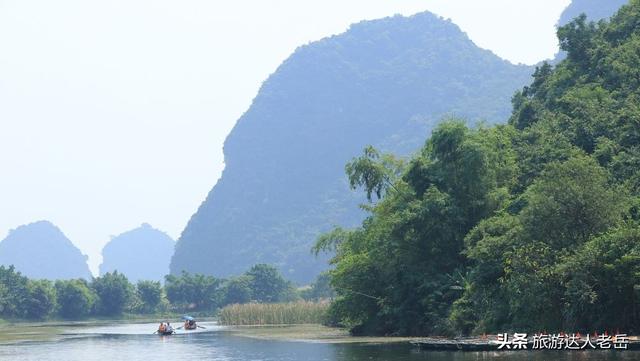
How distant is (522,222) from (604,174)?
529cm

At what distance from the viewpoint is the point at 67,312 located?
134625mm

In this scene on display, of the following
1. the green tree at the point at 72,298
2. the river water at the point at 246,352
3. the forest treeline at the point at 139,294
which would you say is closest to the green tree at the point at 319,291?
the forest treeline at the point at 139,294

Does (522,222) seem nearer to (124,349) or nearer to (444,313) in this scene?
(444,313)

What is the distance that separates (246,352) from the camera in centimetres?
4547

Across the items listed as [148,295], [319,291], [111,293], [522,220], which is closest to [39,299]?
[111,293]

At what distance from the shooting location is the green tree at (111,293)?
13988 cm

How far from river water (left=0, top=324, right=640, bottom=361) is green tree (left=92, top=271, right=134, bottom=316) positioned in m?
80.2

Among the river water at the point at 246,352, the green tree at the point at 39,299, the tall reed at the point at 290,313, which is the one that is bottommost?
the river water at the point at 246,352

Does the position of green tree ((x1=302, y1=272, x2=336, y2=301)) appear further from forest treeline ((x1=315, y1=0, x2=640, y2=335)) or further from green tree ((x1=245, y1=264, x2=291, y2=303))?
forest treeline ((x1=315, y1=0, x2=640, y2=335))

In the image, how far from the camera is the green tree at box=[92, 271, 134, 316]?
13988cm

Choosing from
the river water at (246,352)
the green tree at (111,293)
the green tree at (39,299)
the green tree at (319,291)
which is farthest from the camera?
the green tree at (319,291)

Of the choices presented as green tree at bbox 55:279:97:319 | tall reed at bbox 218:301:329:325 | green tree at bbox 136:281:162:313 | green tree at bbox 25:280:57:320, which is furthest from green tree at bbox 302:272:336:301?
tall reed at bbox 218:301:329:325

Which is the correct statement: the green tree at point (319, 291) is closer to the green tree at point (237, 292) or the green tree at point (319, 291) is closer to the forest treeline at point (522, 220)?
the green tree at point (237, 292)

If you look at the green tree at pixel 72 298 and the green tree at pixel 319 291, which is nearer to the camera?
the green tree at pixel 72 298
